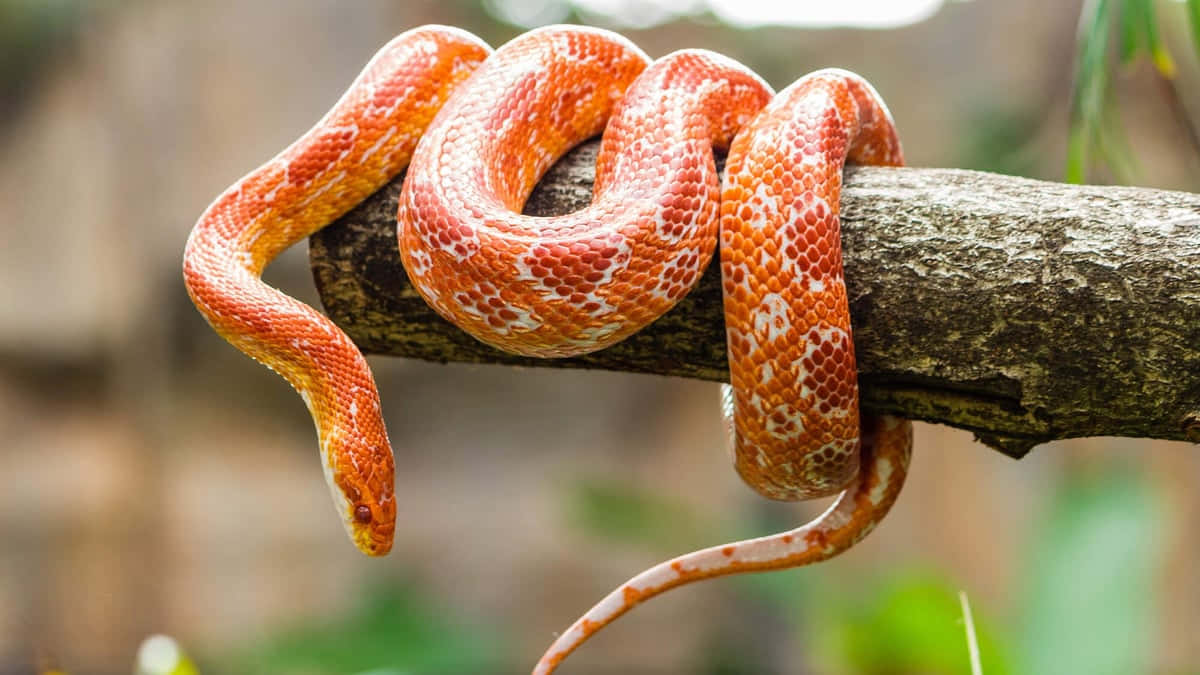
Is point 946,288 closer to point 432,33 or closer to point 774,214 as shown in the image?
point 774,214

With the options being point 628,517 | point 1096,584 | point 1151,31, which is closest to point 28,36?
point 628,517

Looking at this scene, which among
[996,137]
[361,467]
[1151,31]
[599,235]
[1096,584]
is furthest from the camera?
[996,137]

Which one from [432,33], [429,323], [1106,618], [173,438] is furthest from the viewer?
[173,438]

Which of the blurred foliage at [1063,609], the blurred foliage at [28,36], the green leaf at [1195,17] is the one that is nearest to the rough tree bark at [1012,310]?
the green leaf at [1195,17]

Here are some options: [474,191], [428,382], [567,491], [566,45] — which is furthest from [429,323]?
[428,382]

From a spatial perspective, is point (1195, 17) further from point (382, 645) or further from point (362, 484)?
point (382, 645)

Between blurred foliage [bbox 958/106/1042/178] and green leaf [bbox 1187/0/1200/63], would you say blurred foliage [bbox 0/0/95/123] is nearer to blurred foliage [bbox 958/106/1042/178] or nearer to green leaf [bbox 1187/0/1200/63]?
blurred foliage [bbox 958/106/1042/178]
